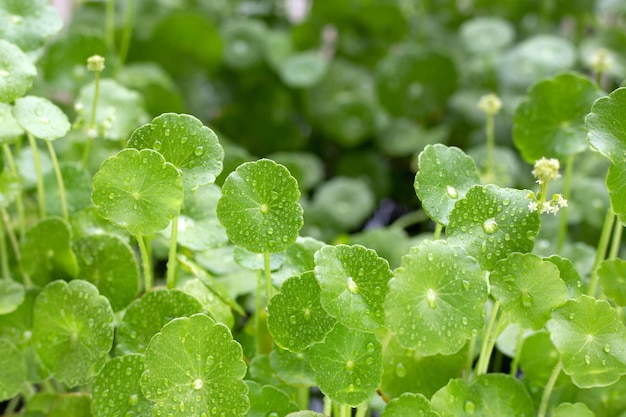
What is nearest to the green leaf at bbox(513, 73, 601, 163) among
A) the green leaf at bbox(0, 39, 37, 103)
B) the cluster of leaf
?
the cluster of leaf

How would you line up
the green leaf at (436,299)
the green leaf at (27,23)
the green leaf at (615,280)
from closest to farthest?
the green leaf at (436,299) → the green leaf at (615,280) → the green leaf at (27,23)

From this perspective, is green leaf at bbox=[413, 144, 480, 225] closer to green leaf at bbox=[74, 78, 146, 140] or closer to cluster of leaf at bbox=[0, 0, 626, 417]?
cluster of leaf at bbox=[0, 0, 626, 417]

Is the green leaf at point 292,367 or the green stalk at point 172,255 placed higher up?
the green stalk at point 172,255

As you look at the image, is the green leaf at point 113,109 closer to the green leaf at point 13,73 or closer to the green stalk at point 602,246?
the green leaf at point 13,73

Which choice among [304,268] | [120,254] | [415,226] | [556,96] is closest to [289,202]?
[304,268]

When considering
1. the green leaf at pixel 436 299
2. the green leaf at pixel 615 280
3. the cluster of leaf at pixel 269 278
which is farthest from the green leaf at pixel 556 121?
the green leaf at pixel 436 299

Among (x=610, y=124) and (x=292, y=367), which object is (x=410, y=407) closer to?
(x=292, y=367)
